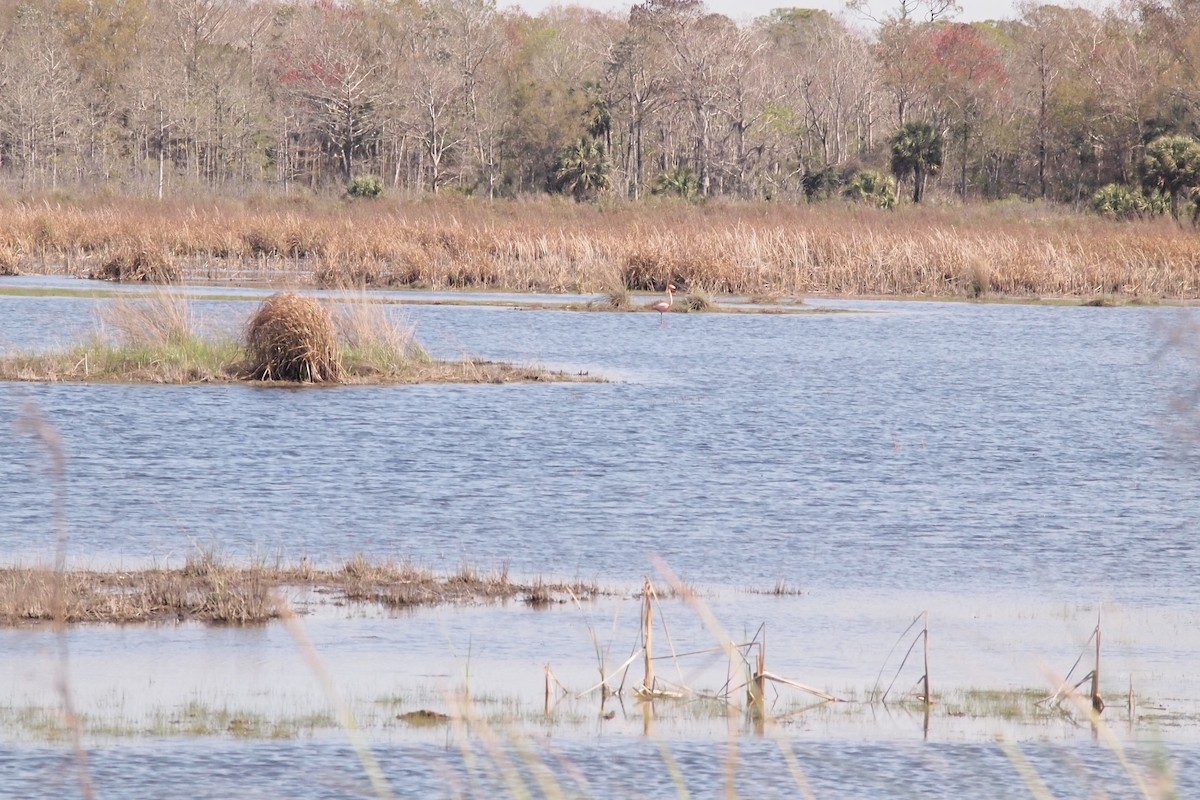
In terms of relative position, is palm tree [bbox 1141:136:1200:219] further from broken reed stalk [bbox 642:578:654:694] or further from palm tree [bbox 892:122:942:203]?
broken reed stalk [bbox 642:578:654:694]

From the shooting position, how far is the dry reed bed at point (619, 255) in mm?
41406

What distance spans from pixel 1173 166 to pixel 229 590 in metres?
58.1

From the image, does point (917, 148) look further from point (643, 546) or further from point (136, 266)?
point (643, 546)

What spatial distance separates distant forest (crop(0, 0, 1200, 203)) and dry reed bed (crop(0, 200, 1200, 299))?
99.9 ft

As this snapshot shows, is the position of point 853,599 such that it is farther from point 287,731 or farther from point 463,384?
point 463,384

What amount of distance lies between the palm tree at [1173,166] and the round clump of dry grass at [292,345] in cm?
4582

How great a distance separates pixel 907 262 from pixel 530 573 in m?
32.1

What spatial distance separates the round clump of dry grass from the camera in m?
23.4

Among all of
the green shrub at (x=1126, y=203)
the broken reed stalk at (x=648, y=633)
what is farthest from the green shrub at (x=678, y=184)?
the broken reed stalk at (x=648, y=633)

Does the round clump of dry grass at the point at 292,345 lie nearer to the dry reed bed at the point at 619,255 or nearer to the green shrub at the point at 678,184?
the dry reed bed at the point at 619,255

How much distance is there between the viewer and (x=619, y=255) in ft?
139

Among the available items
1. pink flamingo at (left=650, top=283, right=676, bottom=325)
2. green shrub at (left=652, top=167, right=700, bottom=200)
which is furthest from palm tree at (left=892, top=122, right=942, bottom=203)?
pink flamingo at (left=650, top=283, right=676, bottom=325)

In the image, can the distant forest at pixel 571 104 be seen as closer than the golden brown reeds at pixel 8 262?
No

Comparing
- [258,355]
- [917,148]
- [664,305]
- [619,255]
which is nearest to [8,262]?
[619,255]
